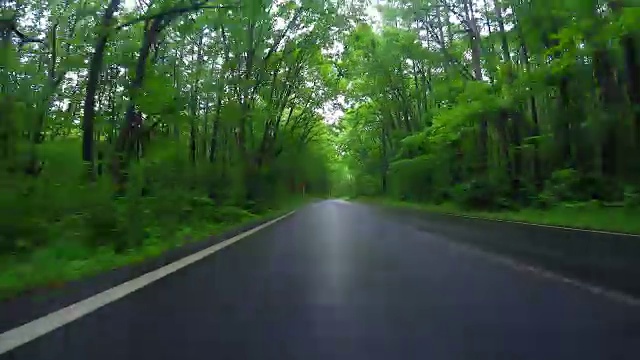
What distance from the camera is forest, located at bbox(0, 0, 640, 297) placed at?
11289 mm

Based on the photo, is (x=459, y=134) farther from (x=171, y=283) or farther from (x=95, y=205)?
(x=171, y=283)

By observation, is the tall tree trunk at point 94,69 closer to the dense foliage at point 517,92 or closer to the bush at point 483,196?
the dense foliage at point 517,92

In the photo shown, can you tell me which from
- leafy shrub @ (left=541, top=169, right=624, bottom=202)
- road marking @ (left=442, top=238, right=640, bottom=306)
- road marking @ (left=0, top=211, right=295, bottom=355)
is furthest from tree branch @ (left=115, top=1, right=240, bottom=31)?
leafy shrub @ (left=541, top=169, right=624, bottom=202)

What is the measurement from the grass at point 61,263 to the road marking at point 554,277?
667 centimetres

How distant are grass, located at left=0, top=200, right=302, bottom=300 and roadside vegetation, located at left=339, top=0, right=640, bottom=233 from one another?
1268 centimetres

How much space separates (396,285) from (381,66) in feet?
129

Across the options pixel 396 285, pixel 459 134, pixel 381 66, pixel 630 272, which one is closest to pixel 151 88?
pixel 396 285

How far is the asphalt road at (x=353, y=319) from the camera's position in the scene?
15.0ft

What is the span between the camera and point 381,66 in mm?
45531

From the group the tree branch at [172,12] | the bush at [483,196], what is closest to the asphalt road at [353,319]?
the tree branch at [172,12]

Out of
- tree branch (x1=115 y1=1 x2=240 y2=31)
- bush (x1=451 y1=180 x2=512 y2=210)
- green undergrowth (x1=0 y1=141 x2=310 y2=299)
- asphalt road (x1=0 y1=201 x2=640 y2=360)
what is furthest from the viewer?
bush (x1=451 y1=180 x2=512 y2=210)

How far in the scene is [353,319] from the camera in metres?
5.75

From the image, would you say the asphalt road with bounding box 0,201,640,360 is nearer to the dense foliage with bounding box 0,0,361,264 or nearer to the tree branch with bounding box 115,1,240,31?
the dense foliage with bounding box 0,0,361,264

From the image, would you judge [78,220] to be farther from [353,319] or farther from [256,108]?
[256,108]
